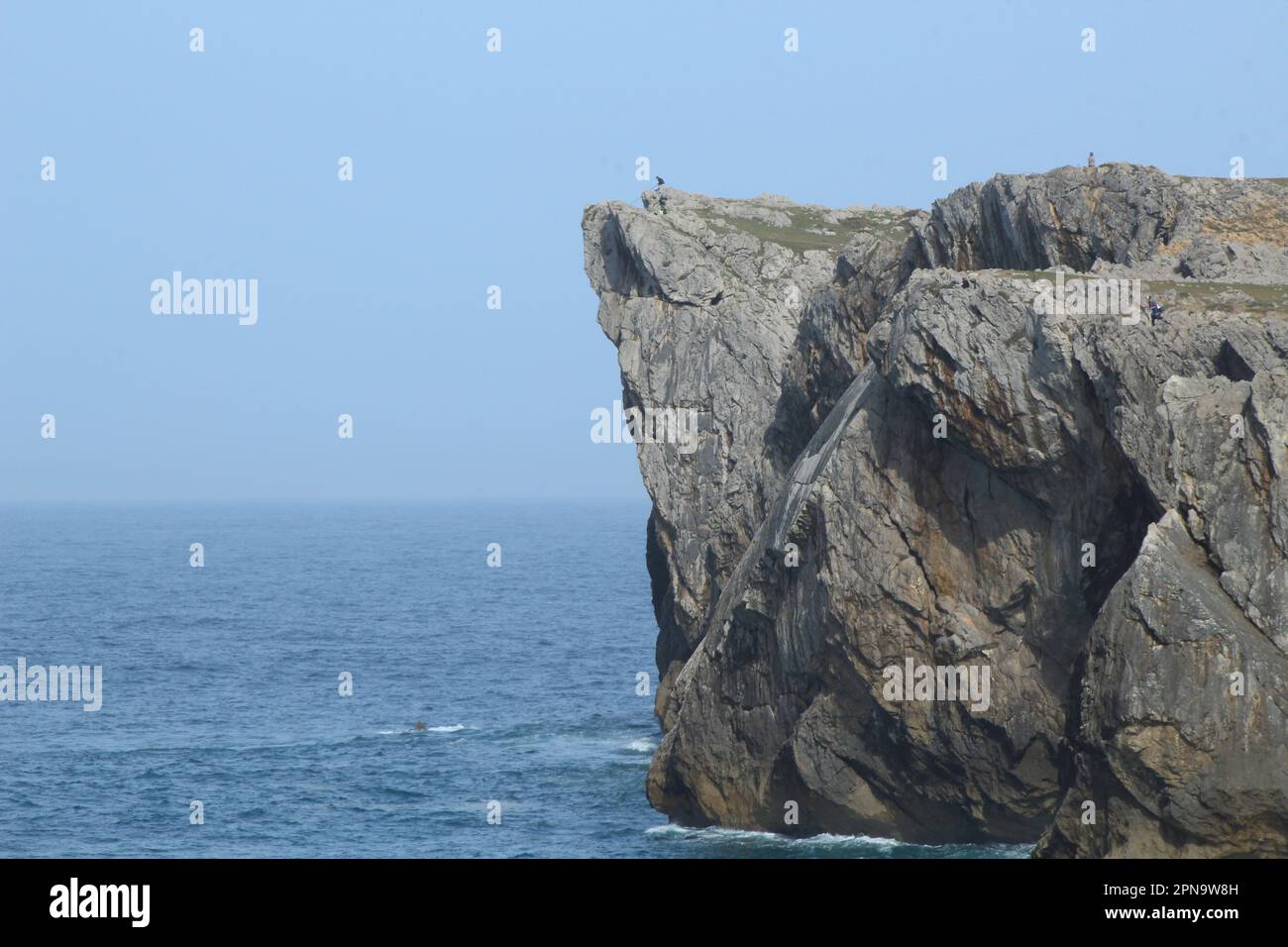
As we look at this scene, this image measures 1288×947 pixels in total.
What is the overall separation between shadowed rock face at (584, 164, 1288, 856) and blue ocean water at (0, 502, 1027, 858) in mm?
4238

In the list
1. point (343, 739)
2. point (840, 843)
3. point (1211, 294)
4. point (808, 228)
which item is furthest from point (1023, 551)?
point (808, 228)

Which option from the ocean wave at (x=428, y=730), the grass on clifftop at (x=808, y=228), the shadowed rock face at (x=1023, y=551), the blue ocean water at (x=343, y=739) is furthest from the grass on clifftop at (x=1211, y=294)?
the ocean wave at (x=428, y=730)

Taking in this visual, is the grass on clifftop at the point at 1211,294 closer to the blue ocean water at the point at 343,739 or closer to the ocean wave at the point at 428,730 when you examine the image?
the blue ocean water at the point at 343,739

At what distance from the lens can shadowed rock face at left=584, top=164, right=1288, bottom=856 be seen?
144 ft

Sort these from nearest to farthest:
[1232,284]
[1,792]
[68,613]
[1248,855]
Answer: [1248,855]
[1232,284]
[1,792]
[68,613]

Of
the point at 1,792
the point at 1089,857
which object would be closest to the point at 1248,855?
the point at 1089,857

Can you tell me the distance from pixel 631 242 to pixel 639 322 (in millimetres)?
4616

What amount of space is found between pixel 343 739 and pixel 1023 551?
155 feet

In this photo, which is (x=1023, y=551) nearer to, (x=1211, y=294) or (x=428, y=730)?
(x=1211, y=294)

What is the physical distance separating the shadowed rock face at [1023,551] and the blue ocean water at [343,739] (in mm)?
4238

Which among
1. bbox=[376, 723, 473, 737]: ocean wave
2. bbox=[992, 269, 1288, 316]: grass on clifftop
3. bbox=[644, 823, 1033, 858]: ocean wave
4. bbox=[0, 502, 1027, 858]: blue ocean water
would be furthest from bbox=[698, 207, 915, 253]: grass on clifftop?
bbox=[644, 823, 1033, 858]: ocean wave
